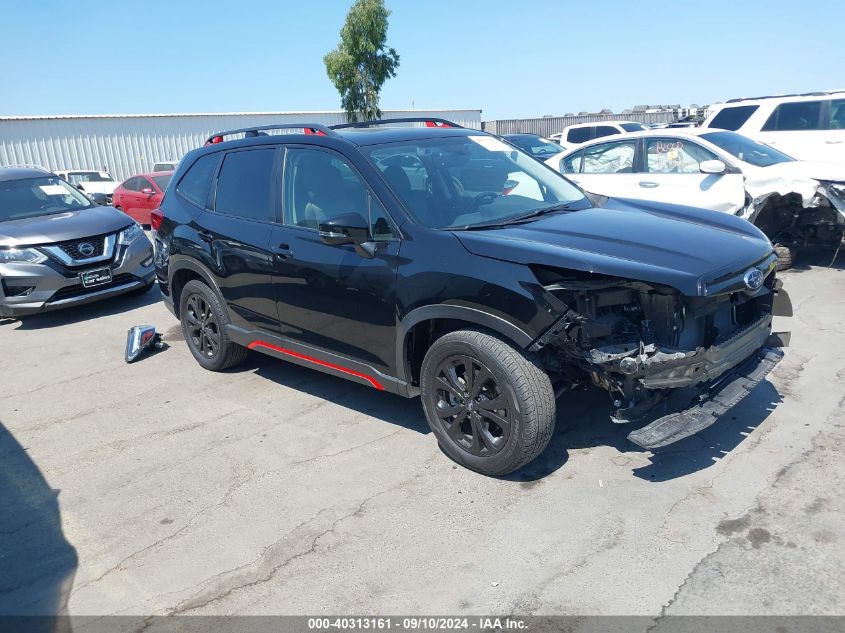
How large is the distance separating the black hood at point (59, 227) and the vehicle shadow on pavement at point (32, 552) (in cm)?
416

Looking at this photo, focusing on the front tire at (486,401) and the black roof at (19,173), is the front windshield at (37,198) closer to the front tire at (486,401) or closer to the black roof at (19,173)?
the black roof at (19,173)

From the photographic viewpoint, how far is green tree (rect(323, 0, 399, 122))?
29.8 m

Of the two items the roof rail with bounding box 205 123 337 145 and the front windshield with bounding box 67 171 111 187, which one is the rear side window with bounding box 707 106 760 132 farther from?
the front windshield with bounding box 67 171 111 187

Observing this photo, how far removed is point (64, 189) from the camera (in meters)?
9.34

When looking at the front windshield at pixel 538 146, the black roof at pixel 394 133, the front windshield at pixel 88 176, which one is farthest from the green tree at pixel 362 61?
the black roof at pixel 394 133

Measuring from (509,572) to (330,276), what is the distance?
7.00ft

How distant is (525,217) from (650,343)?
1.19 metres

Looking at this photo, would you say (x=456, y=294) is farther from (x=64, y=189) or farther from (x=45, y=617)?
(x=64, y=189)

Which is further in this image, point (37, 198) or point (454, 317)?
point (37, 198)

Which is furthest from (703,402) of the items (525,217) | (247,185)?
(247,185)

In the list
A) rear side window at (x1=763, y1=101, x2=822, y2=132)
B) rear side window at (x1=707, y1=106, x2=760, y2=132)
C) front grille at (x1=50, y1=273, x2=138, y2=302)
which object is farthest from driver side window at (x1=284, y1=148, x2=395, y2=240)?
rear side window at (x1=763, y1=101, x2=822, y2=132)

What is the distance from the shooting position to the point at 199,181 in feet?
18.7

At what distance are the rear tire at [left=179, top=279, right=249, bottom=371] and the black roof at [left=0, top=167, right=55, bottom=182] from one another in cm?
474

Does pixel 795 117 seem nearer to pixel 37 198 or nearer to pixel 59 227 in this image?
pixel 59 227
